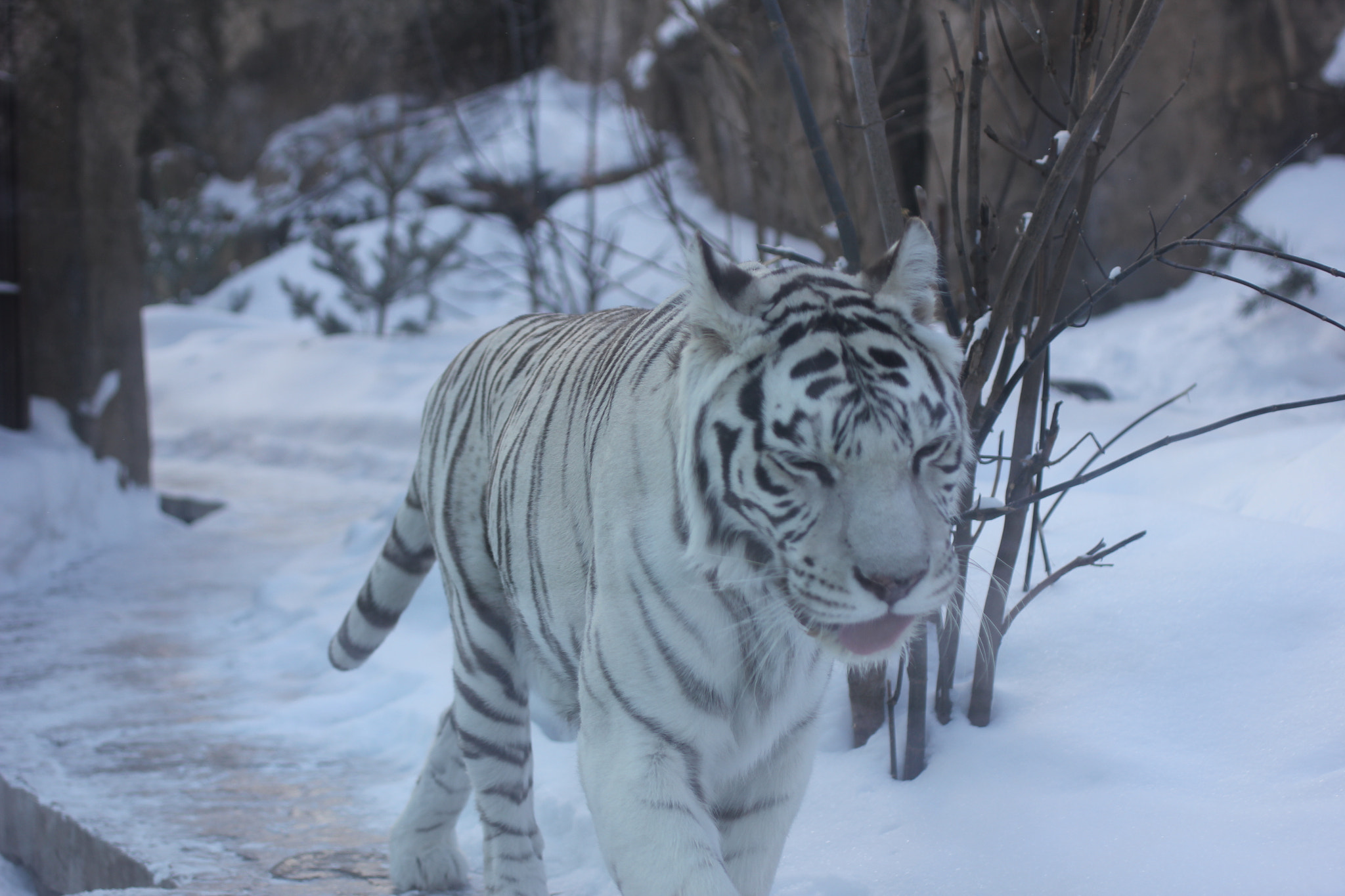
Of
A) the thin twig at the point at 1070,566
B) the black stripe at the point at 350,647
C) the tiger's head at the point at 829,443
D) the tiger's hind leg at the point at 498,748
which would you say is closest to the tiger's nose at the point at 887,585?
the tiger's head at the point at 829,443

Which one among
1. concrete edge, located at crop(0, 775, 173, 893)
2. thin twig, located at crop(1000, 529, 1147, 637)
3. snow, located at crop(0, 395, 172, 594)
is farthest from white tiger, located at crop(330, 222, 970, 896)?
snow, located at crop(0, 395, 172, 594)

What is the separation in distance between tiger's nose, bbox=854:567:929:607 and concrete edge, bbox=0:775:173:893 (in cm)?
195

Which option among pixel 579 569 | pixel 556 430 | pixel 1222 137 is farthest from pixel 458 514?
pixel 1222 137

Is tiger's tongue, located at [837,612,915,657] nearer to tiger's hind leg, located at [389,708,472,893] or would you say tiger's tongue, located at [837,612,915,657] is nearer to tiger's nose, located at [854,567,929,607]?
tiger's nose, located at [854,567,929,607]

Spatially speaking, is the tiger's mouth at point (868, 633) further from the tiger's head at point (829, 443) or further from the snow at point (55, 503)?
the snow at point (55, 503)

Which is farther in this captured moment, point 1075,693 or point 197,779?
point 197,779

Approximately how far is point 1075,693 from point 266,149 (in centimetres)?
2018

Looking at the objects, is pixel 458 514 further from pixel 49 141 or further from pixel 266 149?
pixel 266 149

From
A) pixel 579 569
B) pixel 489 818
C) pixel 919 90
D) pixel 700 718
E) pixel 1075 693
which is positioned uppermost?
pixel 919 90

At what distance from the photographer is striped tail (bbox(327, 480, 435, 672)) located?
2.82 metres

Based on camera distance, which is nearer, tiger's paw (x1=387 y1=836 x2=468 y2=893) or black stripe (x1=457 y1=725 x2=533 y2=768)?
black stripe (x1=457 y1=725 x2=533 y2=768)

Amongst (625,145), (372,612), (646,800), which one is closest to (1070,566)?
(646,800)

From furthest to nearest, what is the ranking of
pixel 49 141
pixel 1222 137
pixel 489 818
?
pixel 1222 137, pixel 49 141, pixel 489 818

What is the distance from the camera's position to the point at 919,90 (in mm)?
10117
